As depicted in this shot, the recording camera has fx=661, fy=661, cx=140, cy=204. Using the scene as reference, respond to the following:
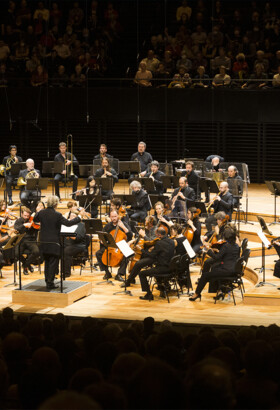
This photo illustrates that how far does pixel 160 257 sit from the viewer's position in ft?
32.7

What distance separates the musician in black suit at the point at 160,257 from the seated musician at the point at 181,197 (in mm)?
2742

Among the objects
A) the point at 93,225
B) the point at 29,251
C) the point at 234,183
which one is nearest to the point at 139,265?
the point at 93,225

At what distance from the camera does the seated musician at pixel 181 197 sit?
12836mm

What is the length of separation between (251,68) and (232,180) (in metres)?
A: 5.40

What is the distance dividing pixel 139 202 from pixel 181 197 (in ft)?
2.79

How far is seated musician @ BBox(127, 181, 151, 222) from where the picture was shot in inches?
516

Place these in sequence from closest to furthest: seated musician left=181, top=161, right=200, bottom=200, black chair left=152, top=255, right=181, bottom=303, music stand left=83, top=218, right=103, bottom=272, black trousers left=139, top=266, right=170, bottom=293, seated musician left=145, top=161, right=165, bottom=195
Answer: black chair left=152, top=255, right=181, bottom=303, black trousers left=139, top=266, right=170, bottom=293, music stand left=83, top=218, right=103, bottom=272, seated musician left=181, top=161, right=200, bottom=200, seated musician left=145, top=161, right=165, bottom=195

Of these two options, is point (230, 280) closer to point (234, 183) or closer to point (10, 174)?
point (234, 183)

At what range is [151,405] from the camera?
9.27 feet

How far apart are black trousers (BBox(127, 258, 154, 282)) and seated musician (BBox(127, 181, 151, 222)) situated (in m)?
2.71

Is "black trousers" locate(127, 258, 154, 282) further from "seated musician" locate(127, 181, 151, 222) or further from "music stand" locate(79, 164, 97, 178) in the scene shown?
"music stand" locate(79, 164, 97, 178)

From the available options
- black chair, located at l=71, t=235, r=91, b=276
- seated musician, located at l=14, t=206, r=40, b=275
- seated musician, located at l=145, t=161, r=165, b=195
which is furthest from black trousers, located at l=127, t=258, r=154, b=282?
seated musician, located at l=145, t=161, r=165, b=195

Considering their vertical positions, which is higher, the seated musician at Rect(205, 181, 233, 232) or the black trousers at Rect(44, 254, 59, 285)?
the seated musician at Rect(205, 181, 233, 232)

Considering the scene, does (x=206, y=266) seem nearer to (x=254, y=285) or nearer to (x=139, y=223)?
(x=254, y=285)
